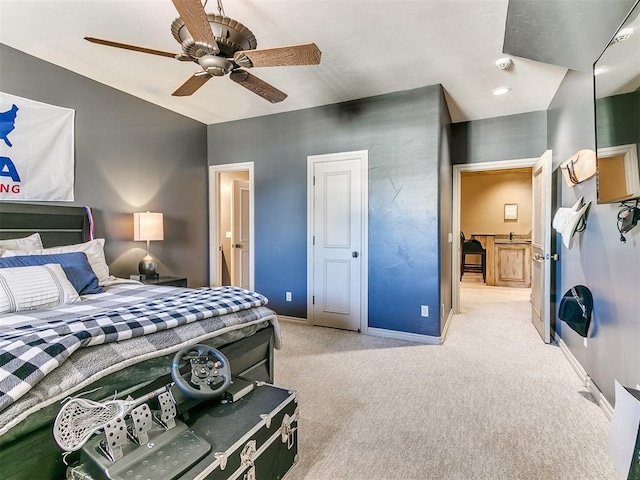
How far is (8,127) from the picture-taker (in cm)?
277

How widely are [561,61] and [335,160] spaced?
224cm

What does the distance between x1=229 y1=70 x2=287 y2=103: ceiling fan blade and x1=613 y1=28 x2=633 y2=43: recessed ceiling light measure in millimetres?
1961

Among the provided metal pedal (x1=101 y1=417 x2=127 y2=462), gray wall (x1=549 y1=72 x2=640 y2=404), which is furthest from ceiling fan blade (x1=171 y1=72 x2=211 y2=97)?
gray wall (x1=549 y1=72 x2=640 y2=404)

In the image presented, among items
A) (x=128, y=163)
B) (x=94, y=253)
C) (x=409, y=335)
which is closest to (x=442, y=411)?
(x=409, y=335)

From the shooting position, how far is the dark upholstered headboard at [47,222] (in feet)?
9.03

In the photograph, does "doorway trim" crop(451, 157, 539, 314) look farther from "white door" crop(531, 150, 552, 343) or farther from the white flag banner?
the white flag banner

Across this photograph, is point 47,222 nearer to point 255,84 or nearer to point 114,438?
point 255,84

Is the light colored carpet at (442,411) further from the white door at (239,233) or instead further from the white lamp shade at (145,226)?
the white door at (239,233)

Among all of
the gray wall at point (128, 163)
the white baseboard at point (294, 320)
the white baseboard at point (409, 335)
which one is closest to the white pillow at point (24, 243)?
the gray wall at point (128, 163)

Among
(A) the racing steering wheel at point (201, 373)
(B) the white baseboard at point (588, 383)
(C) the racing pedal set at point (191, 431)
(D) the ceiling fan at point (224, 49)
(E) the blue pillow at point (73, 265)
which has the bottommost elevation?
(B) the white baseboard at point (588, 383)

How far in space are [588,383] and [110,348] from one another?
310 centimetres

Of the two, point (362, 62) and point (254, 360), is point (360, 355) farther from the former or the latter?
point (362, 62)

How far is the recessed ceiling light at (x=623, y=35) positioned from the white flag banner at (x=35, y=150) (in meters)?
4.13

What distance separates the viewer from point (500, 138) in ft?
14.2
